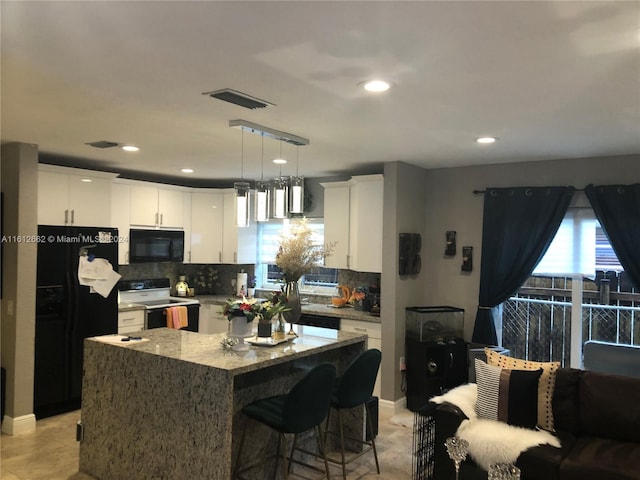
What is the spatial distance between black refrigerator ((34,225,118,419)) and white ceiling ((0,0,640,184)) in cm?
103

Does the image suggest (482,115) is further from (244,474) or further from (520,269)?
(244,474)

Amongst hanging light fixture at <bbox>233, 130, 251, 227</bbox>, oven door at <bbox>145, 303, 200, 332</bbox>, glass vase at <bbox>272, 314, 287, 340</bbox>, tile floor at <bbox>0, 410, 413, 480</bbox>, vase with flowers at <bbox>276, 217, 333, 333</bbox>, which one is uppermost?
hanging light fixture at <bbox>233, 130, 251, 227</bbox>

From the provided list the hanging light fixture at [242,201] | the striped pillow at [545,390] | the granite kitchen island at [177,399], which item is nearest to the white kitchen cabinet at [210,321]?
the granite kitchen island at [177,399]

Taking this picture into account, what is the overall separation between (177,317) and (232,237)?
1327 mm

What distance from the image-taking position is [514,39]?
2025 millimetres

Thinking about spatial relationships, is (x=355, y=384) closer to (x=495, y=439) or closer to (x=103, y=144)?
(x=495, y=439)

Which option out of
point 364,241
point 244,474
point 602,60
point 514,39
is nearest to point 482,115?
point 602,60

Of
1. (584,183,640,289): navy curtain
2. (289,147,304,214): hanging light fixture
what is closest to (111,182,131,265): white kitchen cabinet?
(289,147,304,214): hanging light fixture

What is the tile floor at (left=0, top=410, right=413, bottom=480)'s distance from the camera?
3.59 meters

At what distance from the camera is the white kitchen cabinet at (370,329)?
16.7 ft

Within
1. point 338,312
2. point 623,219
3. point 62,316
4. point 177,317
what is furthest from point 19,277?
point 623,219

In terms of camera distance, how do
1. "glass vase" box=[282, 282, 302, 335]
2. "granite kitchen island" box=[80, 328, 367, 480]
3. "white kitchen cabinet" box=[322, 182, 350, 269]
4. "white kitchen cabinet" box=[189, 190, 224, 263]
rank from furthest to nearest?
"white kitchen cabinet" box=[189, 190, 224, 263]
"white kitchen cabinet" box=[322, 182, 350, 269]
"glass vase" box=[282, 282, 302, 335]
"granite kitchen island" box=[80, 328, 367, 480]

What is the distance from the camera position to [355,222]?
5.41 m

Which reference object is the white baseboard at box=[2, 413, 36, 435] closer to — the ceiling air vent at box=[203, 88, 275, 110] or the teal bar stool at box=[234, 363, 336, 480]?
the teal bar stool at box=[234, 363, 336, 480]
